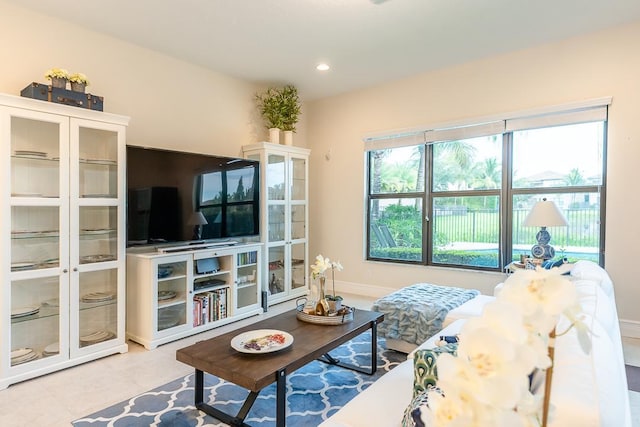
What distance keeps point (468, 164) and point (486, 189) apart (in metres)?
0.36

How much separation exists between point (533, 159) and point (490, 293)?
1.54 meters

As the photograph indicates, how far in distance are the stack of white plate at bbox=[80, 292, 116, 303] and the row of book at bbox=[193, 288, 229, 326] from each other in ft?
2.45

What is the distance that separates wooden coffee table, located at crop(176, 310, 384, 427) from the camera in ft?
6.04

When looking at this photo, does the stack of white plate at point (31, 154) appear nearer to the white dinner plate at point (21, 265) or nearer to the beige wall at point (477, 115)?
the white dinner plate at point (21, 265)

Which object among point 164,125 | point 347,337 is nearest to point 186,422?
point 347,337

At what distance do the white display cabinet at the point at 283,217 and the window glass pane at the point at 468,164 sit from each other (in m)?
1.74

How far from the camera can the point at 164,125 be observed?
3.89 m

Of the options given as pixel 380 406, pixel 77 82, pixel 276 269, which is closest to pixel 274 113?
pixel 276 269

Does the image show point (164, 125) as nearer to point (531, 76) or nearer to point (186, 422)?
point (186, 422)

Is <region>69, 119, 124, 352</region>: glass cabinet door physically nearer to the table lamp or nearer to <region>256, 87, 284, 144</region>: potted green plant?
the table lamp

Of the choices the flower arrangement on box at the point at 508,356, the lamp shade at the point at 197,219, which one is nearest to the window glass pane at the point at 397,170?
the lamp shade at the point at 197,219

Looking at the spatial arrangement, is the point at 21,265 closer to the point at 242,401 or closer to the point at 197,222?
the point at 197,222

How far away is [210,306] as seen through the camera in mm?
3764

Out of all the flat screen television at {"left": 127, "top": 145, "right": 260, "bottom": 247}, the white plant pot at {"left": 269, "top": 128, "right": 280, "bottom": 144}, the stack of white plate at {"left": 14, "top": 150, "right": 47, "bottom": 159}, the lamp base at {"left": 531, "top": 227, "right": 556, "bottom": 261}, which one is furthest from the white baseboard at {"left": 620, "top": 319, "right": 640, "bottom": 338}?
the stack of white plate at {"left": 14, "top": 150, "right": 47, "bottom": 159}
